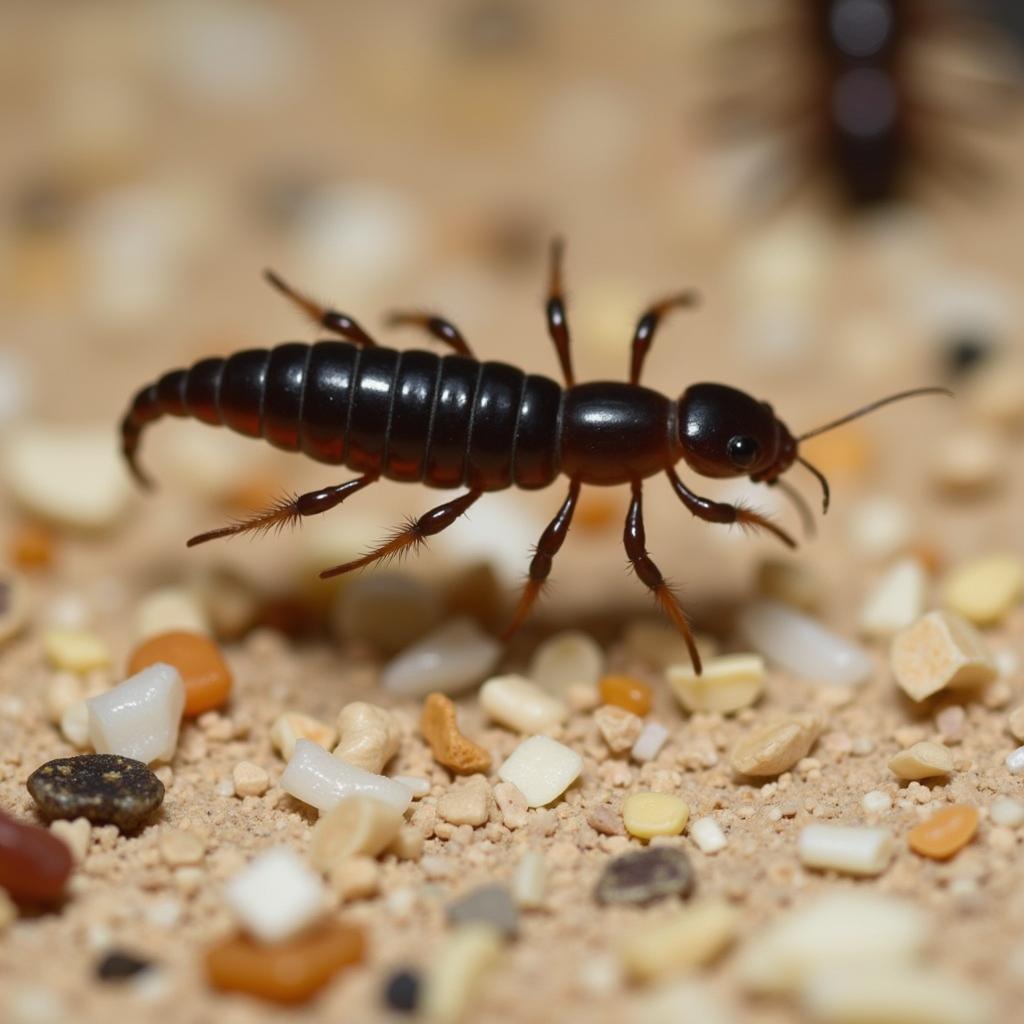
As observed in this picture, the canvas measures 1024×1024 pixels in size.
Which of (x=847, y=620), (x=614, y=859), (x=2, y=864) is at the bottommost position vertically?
(x=847, y=620)

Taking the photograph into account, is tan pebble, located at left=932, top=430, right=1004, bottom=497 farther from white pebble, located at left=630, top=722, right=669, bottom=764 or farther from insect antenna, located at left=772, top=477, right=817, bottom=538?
white pebble, located at left=630, top=722, right=669, bottom=764

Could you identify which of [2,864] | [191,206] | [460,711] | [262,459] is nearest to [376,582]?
[460,711]

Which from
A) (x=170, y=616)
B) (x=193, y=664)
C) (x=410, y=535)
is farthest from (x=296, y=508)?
(x=170, y=616)

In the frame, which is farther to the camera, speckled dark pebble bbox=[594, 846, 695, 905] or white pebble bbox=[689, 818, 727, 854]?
white pebble bbox=[689, 818, 727, 854]

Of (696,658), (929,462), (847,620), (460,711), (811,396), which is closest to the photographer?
(696,658)

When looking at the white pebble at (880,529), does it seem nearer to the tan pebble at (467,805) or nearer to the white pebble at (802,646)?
the white pebble at (802,646)

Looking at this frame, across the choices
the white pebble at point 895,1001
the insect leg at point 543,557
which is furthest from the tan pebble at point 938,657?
the white pebble at point 895,1001

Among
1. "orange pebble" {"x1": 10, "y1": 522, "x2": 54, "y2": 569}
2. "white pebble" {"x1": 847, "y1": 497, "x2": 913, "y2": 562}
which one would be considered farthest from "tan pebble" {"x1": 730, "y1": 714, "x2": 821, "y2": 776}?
"orange pebble" {"x1": 10, "y1": 522, "x2": 54, "y2": 569}

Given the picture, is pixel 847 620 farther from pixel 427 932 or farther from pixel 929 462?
pixel 427 932
